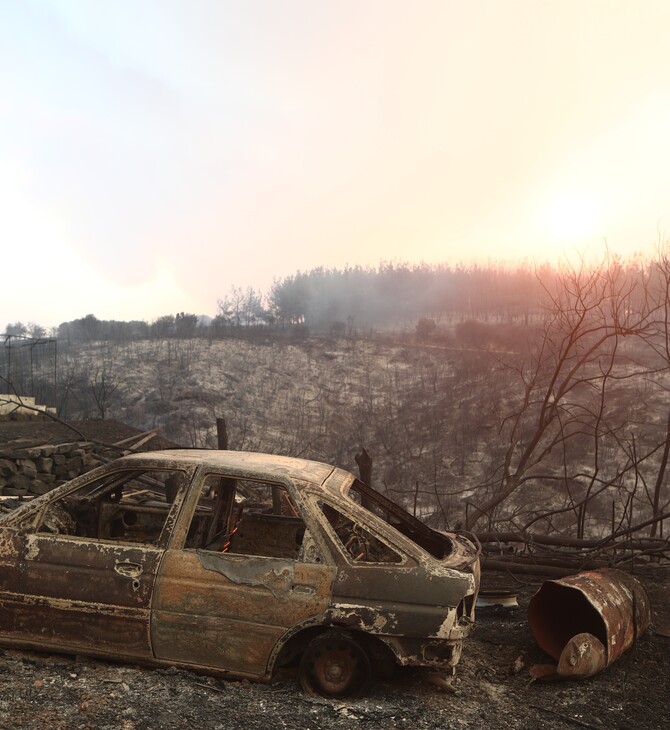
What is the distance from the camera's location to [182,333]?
234 feet

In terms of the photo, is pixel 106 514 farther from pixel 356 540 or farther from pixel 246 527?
pixel 356 540

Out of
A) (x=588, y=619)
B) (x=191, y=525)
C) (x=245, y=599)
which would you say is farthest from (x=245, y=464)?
(x=588, y=619)

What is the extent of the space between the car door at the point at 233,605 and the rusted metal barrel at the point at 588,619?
199 centimetres

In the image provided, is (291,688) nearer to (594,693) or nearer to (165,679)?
(165,679)

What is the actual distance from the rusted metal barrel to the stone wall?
1203cm

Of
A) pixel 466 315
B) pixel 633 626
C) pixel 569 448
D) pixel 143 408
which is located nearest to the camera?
pixel 633 626

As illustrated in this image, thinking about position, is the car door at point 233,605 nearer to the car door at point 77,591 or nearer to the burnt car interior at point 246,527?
the car door at point 77,591

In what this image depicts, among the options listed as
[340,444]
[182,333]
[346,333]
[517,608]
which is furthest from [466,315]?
[517,608]

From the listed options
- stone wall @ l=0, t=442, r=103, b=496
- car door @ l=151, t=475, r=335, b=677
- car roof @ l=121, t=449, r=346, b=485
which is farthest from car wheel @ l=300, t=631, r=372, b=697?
stone wall @ l=0, t=442, r=103, b=496

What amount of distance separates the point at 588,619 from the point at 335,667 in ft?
8.46

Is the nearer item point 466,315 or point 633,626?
point 633,626

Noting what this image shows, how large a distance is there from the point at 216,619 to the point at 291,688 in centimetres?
67

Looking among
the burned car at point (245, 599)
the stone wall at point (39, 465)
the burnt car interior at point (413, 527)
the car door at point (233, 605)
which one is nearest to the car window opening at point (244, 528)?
the burnt car interior at point (413, 527)

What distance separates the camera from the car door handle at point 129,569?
146 inches
